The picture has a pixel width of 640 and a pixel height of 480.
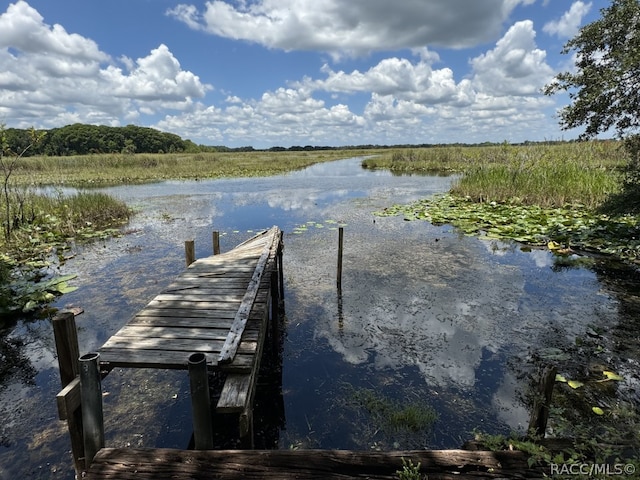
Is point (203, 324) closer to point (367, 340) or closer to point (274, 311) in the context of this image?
point (274, 311)

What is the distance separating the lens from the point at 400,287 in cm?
803

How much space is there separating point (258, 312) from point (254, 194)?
18796mm

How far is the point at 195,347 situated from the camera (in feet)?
12.7

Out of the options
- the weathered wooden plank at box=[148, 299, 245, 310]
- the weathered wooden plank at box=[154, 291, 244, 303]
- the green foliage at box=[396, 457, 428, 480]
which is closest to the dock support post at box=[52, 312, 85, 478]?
the weathered wooden plank at box=[148, 299, 245, 310]

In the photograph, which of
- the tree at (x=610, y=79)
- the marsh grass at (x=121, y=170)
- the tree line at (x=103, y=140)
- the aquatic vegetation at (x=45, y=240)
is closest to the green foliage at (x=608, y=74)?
the tree at (x=610, y=79)

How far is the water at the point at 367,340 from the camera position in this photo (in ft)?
13.2

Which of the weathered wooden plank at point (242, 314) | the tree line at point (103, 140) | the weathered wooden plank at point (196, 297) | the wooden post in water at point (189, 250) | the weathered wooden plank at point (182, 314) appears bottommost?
the weathered wooden plank at point (182, 314)

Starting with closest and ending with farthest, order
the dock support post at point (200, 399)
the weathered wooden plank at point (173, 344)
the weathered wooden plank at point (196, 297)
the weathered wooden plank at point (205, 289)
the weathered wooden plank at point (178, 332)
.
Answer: the dock support post at point (200, 399) → the weathered wooden plank at point (173, 344) → the weathered wooden plank at point (178, 332) → the weathered wooden plank at point (196, 297) → the weathered wooden plank at point (205, 289)

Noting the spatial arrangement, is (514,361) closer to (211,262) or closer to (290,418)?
(290,418)

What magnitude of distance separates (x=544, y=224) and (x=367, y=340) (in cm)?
916

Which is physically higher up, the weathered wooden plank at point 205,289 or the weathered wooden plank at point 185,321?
the weathered wooden plank at point 205,289

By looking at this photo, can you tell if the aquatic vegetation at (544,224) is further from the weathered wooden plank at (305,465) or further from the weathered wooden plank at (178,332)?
the weathered wooden plank at (178,332)

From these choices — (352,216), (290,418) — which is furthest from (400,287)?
(352,216)

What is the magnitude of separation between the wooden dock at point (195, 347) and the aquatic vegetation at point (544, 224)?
8622 mm
